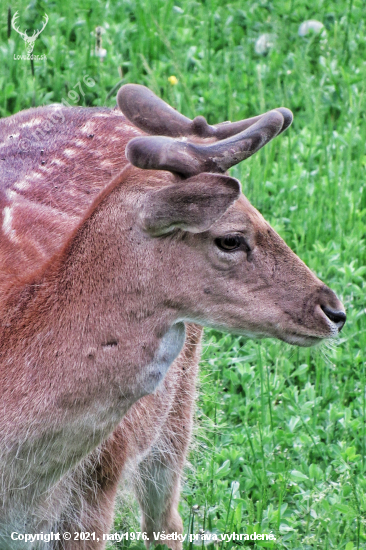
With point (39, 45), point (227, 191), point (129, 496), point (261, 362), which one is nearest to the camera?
point (227, 191)

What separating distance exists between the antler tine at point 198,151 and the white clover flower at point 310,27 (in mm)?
5304

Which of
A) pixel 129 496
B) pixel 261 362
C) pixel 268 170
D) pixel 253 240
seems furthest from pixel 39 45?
pixel 253 240

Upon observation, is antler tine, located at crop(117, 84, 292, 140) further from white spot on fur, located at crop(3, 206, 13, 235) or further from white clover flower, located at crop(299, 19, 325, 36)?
white clover flower, located at crop(299, 19, 325, 36)

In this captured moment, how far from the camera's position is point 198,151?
10.1 feet

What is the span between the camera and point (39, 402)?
10.3 ft

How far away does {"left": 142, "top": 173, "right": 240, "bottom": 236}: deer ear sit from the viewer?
9.85ft

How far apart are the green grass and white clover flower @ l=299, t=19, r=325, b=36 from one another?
76mm

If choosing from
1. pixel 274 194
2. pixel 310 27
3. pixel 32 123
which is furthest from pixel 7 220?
pixel 310 27

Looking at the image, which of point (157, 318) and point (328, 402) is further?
point (328, 402)

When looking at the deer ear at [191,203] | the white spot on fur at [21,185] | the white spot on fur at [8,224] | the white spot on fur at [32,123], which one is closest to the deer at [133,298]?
the deer ear at [191,203]

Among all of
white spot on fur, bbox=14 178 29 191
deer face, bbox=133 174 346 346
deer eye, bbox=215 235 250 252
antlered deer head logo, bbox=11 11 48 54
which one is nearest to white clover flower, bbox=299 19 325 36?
antlered deer head logo, bbox=11 11 48 54

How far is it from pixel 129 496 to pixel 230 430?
2.39 ft

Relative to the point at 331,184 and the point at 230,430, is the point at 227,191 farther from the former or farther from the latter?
the point at 331,184

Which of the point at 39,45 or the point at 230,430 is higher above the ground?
the point at 39,45
